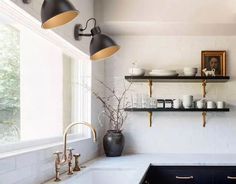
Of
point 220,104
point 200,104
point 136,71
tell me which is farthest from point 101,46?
point 220,104

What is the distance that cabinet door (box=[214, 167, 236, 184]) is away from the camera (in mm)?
3033

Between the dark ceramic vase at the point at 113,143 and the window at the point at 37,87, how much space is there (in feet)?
0.87

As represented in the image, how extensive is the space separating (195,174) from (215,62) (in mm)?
1331

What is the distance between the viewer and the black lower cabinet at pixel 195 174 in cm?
304

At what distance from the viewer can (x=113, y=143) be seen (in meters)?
3.44

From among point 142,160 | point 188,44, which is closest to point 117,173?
point 142,160

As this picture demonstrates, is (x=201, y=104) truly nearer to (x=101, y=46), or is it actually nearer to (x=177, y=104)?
(x=177, y=104)

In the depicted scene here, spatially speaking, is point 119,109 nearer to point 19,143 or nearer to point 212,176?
point 212,176

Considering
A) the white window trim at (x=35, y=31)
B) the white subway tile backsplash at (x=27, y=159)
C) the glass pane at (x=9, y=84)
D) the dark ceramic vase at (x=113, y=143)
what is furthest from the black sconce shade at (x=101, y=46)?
the dark ceramic vase at (x=113, y=143)

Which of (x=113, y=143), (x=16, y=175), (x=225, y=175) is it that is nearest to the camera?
(x=16, y=175)

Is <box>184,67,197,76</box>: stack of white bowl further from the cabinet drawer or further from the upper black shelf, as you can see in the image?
the cabinet drawer

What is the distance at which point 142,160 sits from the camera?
3176 millimetres

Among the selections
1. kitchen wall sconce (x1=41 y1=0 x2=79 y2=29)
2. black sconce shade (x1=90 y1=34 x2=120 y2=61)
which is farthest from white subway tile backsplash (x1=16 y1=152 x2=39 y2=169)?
black sconce shade (x1=90 y1=34 x2=120 y2=61)

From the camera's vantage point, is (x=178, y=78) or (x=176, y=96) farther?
(x=176, y=96)
